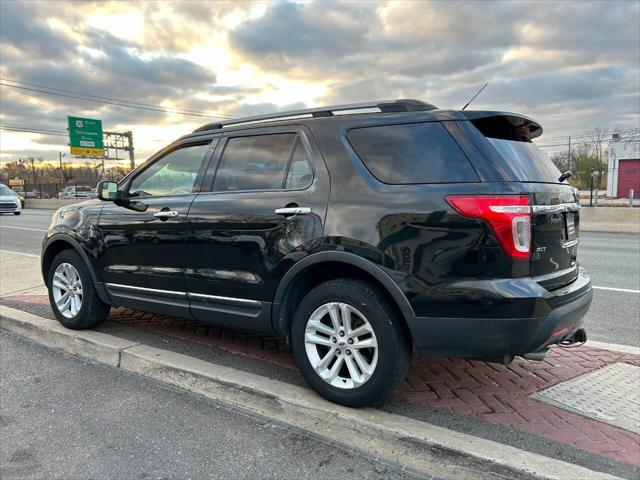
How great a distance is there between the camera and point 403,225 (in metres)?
2.81

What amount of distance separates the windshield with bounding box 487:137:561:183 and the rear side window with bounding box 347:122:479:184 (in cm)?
27

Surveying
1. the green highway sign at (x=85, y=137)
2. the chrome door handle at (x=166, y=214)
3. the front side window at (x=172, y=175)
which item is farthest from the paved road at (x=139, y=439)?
the green highway sign at (x=85, y=137)

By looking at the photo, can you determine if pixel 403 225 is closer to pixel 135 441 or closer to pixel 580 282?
pixel 580 282

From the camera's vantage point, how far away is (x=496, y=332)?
2639 mm

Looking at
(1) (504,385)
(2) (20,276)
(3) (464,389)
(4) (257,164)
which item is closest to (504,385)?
(1) (504,385)

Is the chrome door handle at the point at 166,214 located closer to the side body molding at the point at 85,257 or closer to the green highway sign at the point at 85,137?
the side body molding at the point at 85,257

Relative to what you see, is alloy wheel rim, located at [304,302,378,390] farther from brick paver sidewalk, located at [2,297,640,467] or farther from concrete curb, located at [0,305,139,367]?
concrete curb, located at [0,305,139,367]

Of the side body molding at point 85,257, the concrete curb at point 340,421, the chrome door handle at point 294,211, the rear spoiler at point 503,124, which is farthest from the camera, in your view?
the side body molding at point 85,257

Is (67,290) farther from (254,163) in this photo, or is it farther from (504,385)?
(504,385)

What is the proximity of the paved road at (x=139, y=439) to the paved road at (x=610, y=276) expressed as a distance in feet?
11.0

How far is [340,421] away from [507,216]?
149 cm

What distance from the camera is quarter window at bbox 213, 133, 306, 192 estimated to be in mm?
3480

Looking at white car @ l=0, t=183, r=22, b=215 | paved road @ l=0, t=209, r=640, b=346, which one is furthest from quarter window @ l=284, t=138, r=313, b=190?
white car @ l=0, t=183, r=22, b=215

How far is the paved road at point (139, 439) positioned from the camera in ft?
8.64
